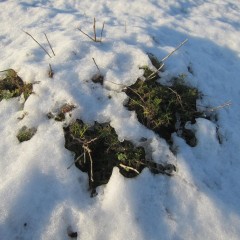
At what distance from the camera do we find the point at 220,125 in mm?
3924

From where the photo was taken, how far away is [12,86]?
12.8 feet

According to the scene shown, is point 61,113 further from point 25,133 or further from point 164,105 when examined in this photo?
point 164,105

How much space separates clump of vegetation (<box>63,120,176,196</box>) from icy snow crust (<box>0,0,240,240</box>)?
8 cm

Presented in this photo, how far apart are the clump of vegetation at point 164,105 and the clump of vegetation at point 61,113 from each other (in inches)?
24.7

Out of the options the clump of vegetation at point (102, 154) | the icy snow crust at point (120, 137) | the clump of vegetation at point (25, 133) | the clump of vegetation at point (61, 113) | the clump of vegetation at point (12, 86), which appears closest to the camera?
the icy snow crust at point (120, 137)

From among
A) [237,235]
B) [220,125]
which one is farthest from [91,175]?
[220,125]

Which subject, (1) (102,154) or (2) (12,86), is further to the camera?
(2) (12,86)

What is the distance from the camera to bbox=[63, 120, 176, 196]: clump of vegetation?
126 inches

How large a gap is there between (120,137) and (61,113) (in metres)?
0.68

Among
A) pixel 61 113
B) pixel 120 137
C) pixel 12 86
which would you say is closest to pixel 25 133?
pixel 61 113

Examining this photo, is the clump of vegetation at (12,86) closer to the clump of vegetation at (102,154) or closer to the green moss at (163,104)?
the clump of vegetation at (102,154)

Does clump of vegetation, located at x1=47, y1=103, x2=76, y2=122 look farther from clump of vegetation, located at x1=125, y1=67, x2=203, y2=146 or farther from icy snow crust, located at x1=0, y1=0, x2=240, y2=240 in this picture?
clump of vegetation, located at x1=125, y1=67, x2=203, y2=146

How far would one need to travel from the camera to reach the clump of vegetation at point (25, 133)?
11.1 feet

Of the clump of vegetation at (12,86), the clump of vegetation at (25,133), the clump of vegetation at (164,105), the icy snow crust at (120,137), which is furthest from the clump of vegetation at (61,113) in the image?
the clump of vegetation at (164,105)
